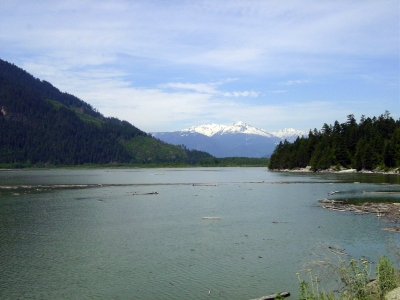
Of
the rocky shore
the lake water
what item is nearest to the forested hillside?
the rocky shore

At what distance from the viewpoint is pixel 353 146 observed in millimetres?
155125

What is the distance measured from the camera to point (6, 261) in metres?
29.1

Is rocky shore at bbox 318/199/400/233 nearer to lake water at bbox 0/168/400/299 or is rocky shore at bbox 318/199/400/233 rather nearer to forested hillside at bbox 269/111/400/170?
lake water at bbox 0/168/400/299

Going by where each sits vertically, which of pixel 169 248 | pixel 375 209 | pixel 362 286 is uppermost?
pixel 375 209

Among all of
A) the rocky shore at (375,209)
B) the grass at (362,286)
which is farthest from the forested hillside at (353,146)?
the grass at (362,286)

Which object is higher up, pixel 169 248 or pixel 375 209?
pixel 375 209

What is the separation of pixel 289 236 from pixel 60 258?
2009cm

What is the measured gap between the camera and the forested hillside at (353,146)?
136325 millimetres

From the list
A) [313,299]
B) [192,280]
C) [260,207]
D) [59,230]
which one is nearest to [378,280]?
[313,299]

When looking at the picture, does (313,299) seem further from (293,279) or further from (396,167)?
(396,167)

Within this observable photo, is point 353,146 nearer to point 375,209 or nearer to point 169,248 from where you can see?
point 375,209

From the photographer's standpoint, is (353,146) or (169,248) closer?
(169,248)

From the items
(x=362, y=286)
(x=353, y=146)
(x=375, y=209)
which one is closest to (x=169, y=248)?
(x=362, y=286)

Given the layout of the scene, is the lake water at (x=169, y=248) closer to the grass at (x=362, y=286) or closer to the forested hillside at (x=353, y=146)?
the grass at (x=362, y=286)
